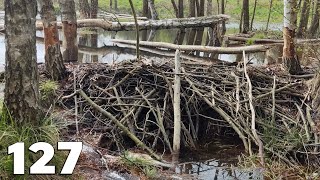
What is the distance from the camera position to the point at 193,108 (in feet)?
24.5

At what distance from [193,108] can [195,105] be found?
7 cm

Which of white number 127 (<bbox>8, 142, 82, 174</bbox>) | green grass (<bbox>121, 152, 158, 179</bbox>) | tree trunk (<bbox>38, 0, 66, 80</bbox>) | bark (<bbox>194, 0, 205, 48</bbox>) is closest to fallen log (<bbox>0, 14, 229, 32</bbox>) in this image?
bark (<bbox>194, 0, 205, 48</bbox>)

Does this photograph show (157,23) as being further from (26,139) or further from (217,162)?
(26,139)

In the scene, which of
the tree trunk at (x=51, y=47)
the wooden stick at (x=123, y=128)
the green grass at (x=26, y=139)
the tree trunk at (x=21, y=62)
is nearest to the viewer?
the green grass at (x=26, y=139)

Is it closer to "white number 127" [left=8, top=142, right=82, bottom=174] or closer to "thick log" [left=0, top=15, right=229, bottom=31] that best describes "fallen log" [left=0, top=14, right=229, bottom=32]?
"thick log" [left=0, top=15, right=229, bottom=31]

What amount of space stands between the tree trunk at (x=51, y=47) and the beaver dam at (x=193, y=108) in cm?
29

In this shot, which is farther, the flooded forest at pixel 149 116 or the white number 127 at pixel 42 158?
the flooded forest at pixel 149 116

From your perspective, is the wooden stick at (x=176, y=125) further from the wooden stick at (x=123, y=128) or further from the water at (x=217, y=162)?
the wooden stick at (x=123, y=128)

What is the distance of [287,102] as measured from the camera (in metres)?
7.72

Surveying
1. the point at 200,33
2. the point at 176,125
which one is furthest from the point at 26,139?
the point at 200,33

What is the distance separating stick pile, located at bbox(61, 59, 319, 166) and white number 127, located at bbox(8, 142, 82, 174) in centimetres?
153

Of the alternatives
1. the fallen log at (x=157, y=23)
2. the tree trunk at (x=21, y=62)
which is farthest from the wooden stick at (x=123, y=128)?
the fallen log at (x=157, y=23)

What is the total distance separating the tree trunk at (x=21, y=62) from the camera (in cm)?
454

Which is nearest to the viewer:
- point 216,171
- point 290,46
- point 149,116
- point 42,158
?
point 42,158
